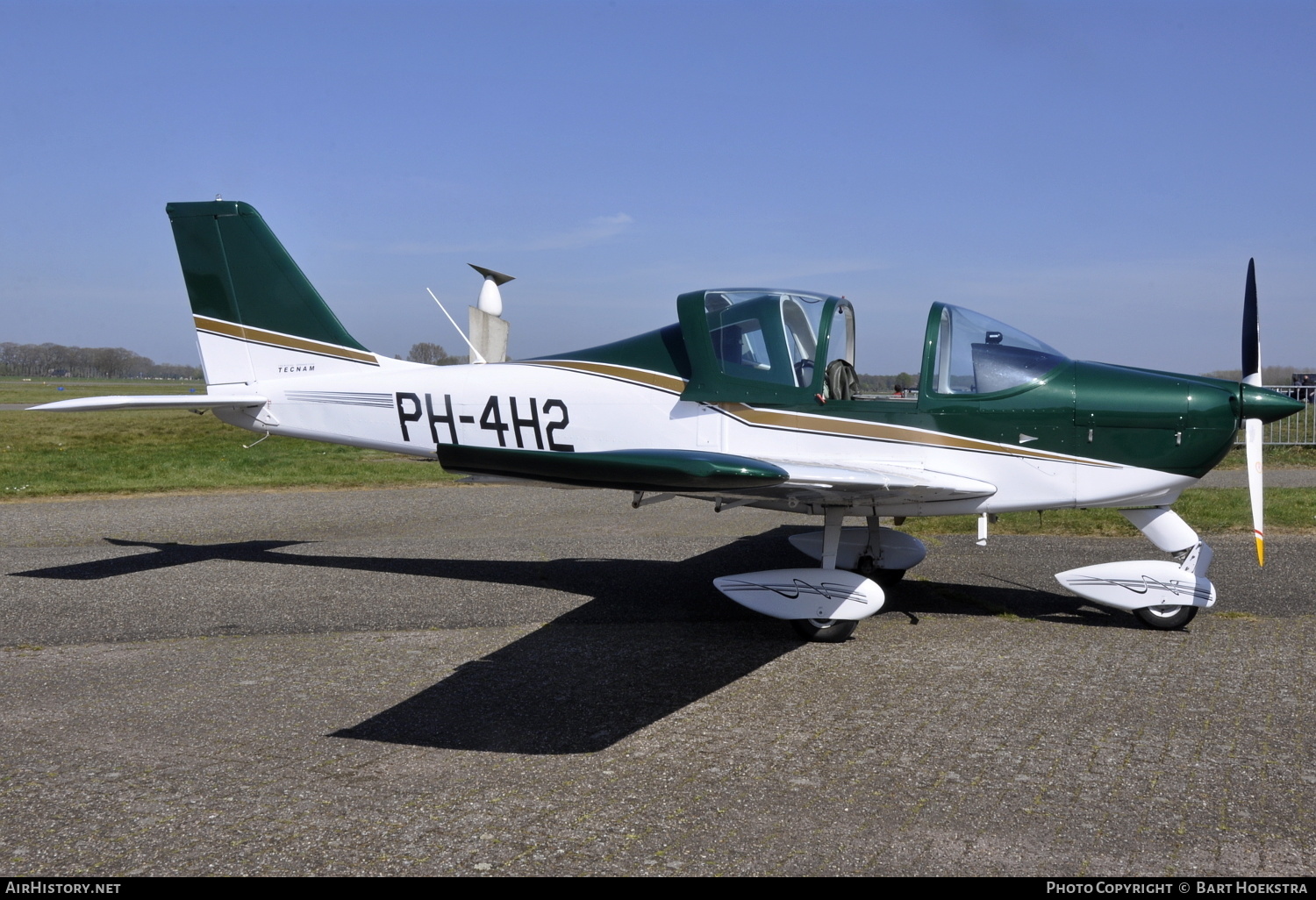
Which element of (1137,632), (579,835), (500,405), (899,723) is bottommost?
(1137,632)

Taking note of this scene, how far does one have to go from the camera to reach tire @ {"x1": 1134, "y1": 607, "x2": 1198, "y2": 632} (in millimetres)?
6645

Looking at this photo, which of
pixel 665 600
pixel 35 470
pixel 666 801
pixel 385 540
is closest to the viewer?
pixel 666 801

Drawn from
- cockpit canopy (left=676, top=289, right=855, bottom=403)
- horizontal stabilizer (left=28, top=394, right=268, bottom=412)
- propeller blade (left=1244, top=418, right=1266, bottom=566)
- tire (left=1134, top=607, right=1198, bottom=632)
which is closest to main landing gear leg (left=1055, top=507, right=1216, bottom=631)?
tire (left=1134, top=607, right=1198, bottom=632)

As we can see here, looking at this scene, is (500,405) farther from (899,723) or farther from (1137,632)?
(1137,632)

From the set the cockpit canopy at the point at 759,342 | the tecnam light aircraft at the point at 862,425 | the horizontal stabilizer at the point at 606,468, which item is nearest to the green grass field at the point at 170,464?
the tecnam light aircraft at the point at 862,425

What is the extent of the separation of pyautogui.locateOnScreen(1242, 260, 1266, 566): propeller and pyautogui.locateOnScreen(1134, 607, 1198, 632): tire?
1.88 ft

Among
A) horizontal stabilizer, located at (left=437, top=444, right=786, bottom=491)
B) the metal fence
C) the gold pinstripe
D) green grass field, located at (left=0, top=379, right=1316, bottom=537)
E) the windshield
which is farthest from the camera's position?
the metal fence

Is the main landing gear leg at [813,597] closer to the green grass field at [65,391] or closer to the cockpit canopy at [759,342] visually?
the cockpit canopy at [759,342]

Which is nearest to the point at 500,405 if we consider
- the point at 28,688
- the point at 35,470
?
the point at 28,688

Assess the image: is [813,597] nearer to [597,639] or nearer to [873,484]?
[873,484]

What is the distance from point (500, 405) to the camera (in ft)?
26.3

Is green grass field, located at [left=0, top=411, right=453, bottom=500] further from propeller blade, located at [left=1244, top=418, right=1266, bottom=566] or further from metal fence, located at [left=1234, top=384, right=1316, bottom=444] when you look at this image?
metal fence, located at [left=1234, top=384, right=1316, bottom=444]

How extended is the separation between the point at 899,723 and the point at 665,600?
3.11 m

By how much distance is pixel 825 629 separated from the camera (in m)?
6.57
